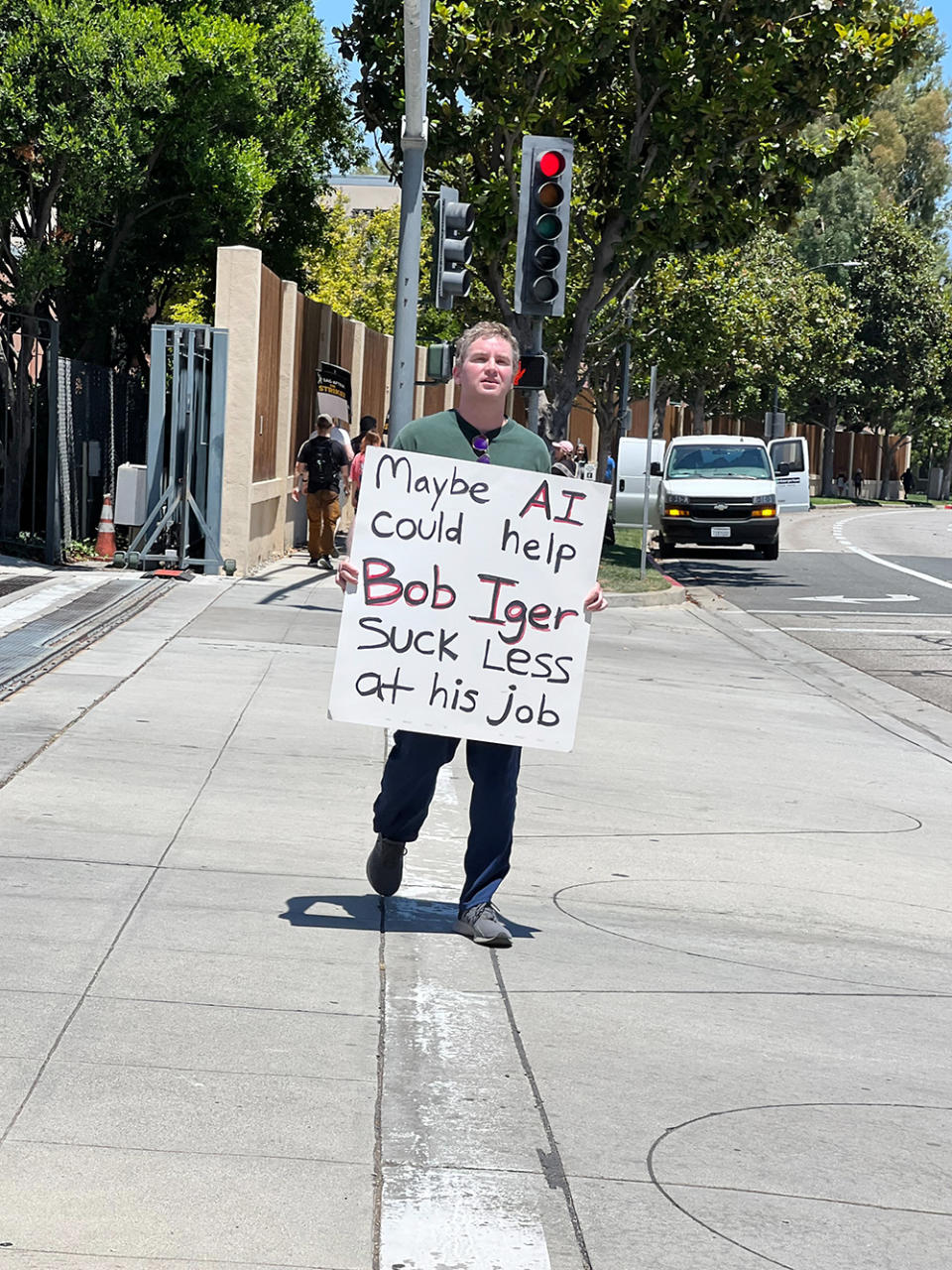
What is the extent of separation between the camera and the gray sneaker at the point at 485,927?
587 cm

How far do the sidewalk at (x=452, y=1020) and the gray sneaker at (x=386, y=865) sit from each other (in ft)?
0.42

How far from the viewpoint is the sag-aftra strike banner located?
593 centimetres

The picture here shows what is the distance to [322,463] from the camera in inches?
817

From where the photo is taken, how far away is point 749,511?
30.0 metres

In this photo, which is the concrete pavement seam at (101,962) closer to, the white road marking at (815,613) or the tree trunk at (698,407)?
the white road marking at (815,613)

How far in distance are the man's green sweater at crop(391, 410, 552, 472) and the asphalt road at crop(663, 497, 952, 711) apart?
364 inches

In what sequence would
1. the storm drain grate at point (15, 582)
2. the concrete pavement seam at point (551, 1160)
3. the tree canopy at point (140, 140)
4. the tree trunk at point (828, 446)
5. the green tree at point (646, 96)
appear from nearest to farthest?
the concrete pavement seam at point (551, 1160)
the storm drain grate at point (15, 582)
the tree canopy at point (140, 140)
the green tree at point (646, 96)
the tree trunk at point (828, 446)

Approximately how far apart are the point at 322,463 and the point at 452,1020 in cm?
1610

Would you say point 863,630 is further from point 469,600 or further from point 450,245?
point 469,600

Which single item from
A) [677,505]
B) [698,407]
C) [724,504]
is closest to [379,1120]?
[724,504]

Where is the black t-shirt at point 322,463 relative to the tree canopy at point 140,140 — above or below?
below

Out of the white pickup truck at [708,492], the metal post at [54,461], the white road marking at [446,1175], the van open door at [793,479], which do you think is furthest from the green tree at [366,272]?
the white road marking at [446,1175]

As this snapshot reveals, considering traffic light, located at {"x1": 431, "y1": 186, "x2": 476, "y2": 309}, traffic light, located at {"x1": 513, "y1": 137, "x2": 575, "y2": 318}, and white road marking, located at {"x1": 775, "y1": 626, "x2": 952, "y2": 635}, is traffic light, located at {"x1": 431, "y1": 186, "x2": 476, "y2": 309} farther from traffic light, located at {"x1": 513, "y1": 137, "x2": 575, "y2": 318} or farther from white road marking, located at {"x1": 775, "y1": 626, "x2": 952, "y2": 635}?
white road marking, located at {"x1": 775, "y1": 626, "x2": 952, "y2": 635}

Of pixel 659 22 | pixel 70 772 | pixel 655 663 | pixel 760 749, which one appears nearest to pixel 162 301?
pixel 659 22
